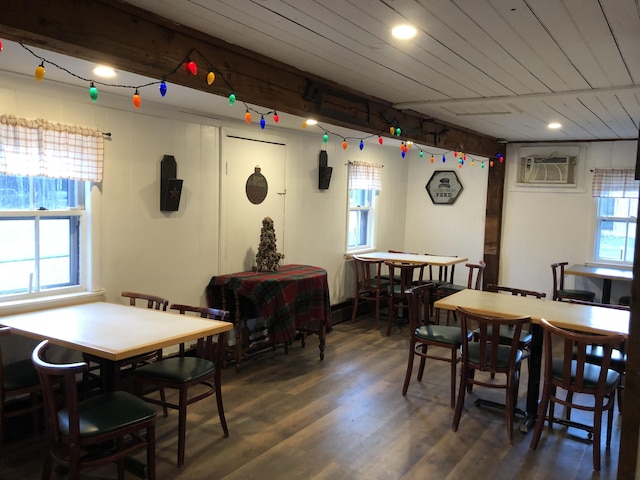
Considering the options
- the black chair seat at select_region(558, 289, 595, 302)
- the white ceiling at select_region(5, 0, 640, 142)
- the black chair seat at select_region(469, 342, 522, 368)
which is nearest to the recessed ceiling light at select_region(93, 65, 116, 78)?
the white ceiling at select_region(5, 0, 640, 142)

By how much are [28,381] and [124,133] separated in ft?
5.87

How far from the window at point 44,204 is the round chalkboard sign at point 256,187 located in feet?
4.88

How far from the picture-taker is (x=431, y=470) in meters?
2.70

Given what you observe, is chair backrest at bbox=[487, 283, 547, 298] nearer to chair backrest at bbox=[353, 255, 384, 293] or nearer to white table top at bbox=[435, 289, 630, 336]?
white table top at bbox=[435, 289, 630, 336]

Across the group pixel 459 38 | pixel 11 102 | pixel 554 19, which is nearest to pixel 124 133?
pixel 11 102

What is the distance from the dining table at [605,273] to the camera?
5289mm

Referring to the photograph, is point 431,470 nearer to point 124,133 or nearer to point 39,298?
point 39,298

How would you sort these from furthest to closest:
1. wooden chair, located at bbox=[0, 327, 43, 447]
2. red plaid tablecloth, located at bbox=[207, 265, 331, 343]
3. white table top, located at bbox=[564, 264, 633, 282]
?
white table top, located at bbox=[564, 264, 633, 282]
red plaid tablecloth, located at bbox=[207, 265, 331, 343]
wooden chair, located at bbox=[0, 327, 43, 447]

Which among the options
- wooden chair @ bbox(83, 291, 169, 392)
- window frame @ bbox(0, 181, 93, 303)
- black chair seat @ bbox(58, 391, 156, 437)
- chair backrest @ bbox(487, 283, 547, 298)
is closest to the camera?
black chair seat @ bbox(58, 391, 156, 437)

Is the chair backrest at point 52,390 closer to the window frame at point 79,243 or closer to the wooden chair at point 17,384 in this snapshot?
Answer: the wooden chair at point 17,384

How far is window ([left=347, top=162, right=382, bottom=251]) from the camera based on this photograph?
604 cm

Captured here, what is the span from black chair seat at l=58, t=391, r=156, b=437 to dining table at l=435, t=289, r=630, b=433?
197 centimetres

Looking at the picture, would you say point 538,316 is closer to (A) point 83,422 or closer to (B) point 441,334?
(B) point 441,334

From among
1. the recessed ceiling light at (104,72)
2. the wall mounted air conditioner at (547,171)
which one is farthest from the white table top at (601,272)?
the recessed ceiling light at (104,72)
